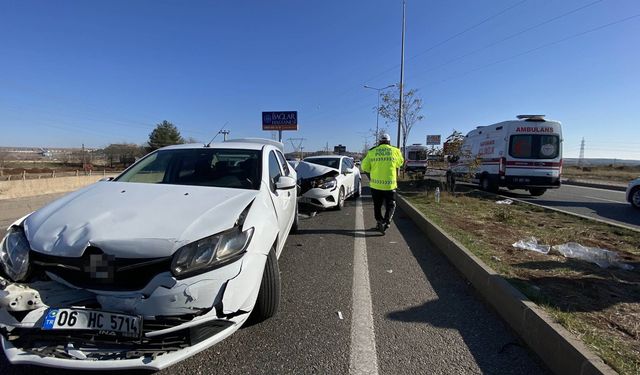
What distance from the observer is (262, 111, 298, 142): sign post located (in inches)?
1567

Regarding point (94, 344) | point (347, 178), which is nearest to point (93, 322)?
point (94, 344)

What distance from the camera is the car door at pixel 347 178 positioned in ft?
33.9

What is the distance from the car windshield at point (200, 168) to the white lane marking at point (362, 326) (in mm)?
1587

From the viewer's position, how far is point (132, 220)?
8.21ft

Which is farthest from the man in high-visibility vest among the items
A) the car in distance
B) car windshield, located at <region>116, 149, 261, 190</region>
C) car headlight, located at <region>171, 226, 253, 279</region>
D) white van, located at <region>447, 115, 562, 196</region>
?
the car in distance

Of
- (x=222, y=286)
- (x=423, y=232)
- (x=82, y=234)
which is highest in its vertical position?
(x=82, y=234)

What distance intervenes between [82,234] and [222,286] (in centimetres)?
98

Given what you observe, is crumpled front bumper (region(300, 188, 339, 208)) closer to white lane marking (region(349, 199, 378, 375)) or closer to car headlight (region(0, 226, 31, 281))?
white lane marking (region(349, 199, 378, 375))

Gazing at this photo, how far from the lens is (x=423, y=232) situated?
7.16 m

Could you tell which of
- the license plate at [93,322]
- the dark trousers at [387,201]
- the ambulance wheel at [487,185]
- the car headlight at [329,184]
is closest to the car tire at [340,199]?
the car headlight at [329,184]

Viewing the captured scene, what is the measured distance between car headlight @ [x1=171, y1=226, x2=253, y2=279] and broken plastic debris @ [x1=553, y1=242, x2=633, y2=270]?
184 inches

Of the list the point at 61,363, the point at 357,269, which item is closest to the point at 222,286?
the point at 61,363

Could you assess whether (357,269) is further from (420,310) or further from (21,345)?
(21,345)

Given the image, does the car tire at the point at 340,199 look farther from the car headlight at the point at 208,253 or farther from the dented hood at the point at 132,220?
the car headlight at the point at 208,253
